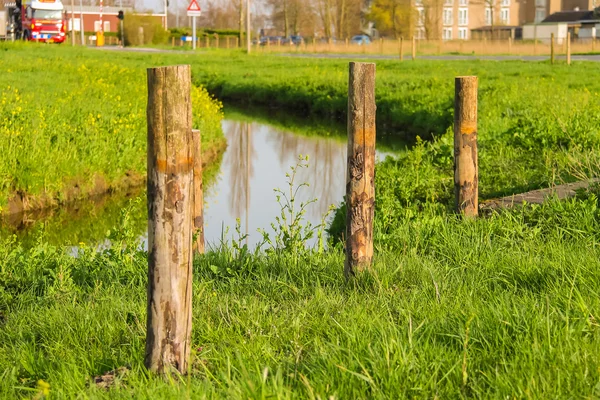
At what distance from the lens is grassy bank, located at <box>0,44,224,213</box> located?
11266 millimetres

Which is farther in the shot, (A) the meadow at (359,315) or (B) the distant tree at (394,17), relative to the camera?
(B) the distant tree at (394,17)

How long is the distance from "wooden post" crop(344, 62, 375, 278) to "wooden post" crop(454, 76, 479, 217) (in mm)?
2026

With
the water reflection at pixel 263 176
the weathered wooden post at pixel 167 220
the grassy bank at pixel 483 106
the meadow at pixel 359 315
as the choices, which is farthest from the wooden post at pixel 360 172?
the water reflection at pixel 263 176

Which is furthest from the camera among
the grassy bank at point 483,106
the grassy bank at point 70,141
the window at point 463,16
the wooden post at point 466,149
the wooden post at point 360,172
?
the window at point 463,16

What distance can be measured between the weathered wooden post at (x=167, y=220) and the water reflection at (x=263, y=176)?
4.96m

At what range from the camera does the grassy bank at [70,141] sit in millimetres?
11266

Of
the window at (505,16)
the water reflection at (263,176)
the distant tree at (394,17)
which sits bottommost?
the water reflection at (263,176)

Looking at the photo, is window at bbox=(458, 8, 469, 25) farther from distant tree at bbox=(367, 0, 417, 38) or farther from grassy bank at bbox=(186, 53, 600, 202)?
grassy bank at bbox=(186, 53, 600, 202)

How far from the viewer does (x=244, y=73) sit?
29922 millimetres

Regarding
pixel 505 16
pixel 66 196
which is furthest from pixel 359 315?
pixel 505 16

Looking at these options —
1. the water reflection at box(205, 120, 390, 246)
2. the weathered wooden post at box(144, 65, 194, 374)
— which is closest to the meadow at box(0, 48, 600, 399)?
the weathered wooden post at box(144, 65, 194, 374)

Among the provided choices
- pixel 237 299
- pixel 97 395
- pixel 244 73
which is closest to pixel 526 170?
pixel 237 299

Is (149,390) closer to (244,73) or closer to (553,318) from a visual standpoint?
(553,318)

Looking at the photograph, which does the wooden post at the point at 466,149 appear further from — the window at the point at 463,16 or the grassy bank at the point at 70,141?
the window at the point at 463,16
